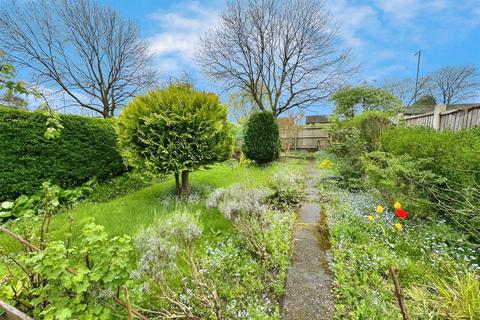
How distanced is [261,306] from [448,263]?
1.78 metres

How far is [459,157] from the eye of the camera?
286cm

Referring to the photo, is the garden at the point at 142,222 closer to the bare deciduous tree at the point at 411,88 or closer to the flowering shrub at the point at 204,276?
the flowering shrub at the point at 204,276

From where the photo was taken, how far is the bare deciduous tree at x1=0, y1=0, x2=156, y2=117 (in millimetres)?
12430

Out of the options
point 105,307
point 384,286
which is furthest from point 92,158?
point 384,286

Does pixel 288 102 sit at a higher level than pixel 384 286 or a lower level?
higher

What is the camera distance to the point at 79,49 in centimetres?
1402

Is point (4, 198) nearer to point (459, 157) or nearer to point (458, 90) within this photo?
point (459, 157)

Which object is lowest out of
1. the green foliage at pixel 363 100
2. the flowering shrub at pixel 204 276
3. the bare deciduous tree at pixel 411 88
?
the flowering shrub at pixel 204 276

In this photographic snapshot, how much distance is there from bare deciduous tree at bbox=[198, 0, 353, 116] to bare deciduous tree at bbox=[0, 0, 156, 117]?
5.00 m

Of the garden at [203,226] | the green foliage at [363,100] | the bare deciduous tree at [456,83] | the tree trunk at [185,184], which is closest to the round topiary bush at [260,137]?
the garden at [203,226]

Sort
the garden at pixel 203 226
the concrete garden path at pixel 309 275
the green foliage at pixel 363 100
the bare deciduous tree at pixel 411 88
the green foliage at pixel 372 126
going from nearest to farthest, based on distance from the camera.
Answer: the garden at pixel 203 226, the concrete garden path at pixel 309 275, the green foliage at pixel 372 126, the green foliage at pixel 363 100, the bare deciduous tree at pixel 411 88

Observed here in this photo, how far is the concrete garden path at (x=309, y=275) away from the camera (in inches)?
67.2

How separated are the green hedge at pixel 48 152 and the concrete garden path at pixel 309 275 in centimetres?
518

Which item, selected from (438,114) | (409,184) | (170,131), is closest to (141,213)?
(170,131)
